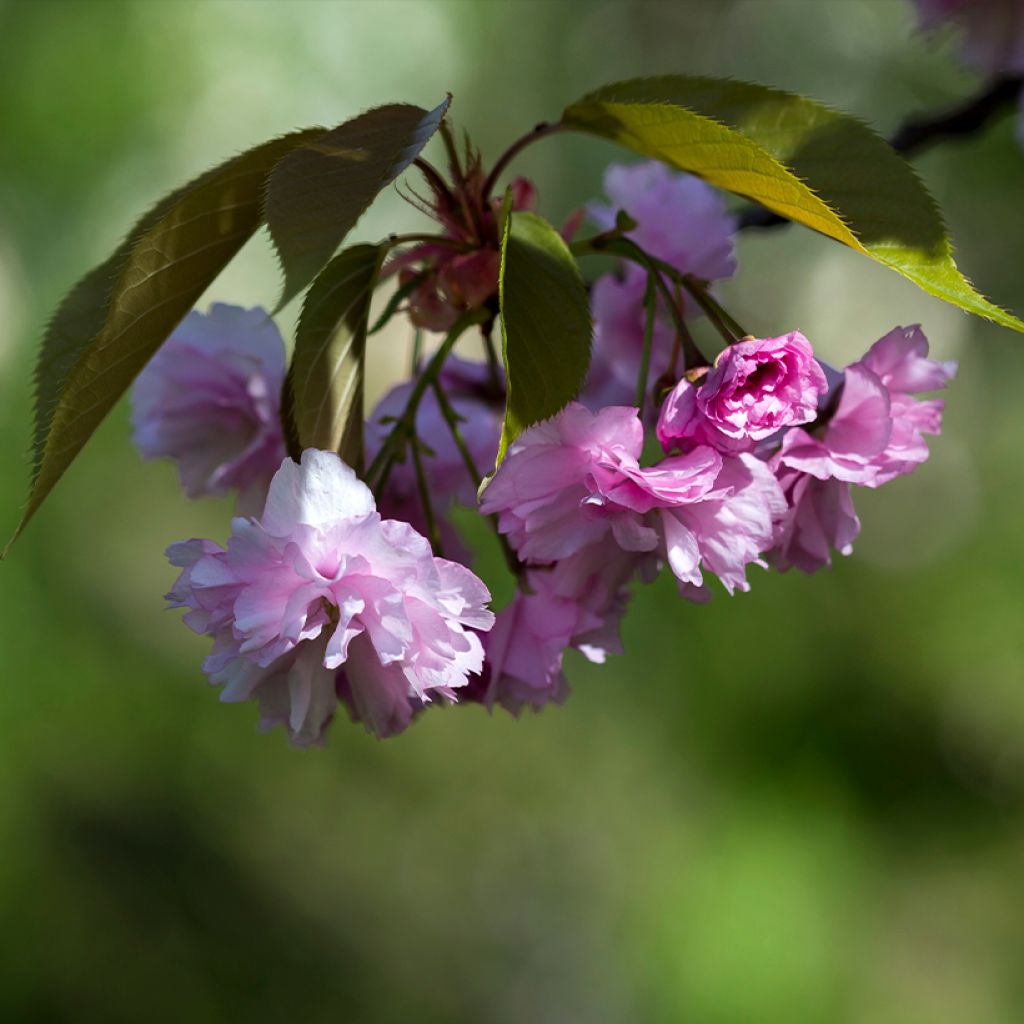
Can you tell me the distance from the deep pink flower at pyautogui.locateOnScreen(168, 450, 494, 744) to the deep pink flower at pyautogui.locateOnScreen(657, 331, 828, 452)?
0.15 m

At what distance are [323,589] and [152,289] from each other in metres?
0.16

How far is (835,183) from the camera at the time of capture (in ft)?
2.03

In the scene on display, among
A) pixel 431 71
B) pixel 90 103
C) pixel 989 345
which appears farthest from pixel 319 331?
pixel 431 71

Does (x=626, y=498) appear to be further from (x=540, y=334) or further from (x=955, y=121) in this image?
(x=955, y=121)

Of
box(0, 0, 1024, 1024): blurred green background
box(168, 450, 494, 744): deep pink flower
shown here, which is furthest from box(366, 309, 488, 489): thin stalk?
box(0, 0, 1024, 1024): blurred green background

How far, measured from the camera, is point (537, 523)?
0.60m

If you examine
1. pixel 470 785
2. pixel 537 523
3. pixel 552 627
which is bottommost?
pixel 470 785

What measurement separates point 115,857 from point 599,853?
7.79ft

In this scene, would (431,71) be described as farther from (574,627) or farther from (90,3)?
(574,627)

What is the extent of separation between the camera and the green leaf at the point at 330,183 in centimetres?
49

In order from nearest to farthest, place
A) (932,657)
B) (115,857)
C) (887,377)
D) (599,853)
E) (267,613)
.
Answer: (267,613) < (887,377) < (115,857) < (599,853) < (932,657)

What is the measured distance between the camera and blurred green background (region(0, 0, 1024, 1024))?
5152 millimetres

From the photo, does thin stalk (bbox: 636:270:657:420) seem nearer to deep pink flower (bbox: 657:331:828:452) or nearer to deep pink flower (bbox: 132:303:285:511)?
deep pink flower (bbox: 657:331:828:452)

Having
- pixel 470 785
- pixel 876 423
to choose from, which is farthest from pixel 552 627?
pixel 470 785
